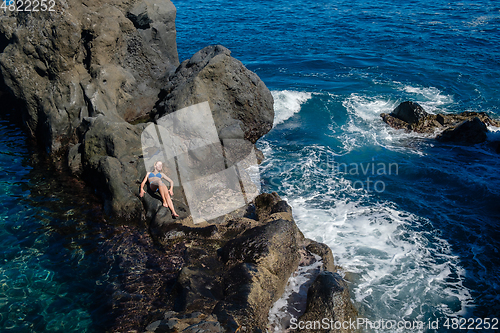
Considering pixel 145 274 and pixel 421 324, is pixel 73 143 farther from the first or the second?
pixel 421 324

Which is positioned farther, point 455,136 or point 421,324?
point 455,136

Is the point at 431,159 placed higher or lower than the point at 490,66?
lower

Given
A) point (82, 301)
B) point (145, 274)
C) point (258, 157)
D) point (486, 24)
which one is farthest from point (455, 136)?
point (486, 24)

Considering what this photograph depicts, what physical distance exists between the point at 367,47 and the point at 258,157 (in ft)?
46.3

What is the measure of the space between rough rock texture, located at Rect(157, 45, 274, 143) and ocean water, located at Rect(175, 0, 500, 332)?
1566mm

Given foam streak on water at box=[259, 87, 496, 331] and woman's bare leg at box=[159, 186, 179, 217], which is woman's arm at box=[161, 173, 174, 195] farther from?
foam streak on water at box=[259, 87, 496, 331]

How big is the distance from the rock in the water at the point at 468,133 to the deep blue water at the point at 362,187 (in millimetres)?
447

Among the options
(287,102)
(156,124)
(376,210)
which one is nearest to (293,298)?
(376,210)

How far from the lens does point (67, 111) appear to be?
1118cm

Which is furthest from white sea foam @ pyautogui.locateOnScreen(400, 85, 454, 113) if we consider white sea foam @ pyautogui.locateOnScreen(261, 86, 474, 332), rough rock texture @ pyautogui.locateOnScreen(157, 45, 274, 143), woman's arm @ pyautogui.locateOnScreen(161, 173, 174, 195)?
woman's arm @ pyautogui.locateOnScreen(161, 173, 174, 195)

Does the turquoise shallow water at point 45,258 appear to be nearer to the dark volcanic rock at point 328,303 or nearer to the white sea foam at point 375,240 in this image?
the dark volcanic rock at point 328,303

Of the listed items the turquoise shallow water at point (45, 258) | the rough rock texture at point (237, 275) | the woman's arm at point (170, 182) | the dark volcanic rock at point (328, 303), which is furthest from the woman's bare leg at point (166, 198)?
the dark volcanic rock at point (328, 303)

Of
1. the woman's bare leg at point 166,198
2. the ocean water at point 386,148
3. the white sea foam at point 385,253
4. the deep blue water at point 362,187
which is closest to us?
the deep blue water at point 362,187

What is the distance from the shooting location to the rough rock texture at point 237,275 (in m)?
5.82
